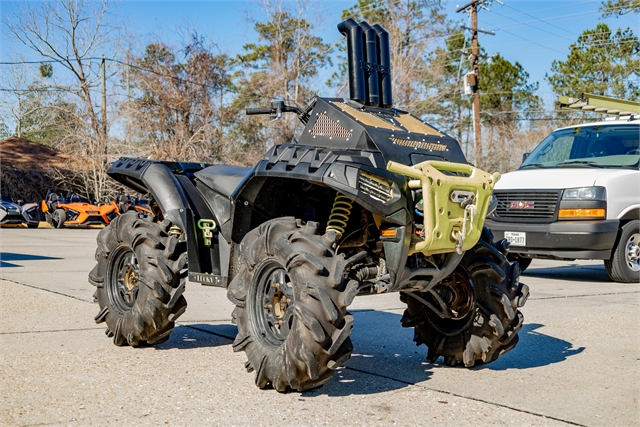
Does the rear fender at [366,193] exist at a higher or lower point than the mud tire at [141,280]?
higher

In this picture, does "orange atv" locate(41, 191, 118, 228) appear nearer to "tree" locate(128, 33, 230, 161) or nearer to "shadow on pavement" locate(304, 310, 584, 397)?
"tree" locate(128, 33, 230, 161)

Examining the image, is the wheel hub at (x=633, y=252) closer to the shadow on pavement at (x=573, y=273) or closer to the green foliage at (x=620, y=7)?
the shadow on pavement at (x=573, y=273)

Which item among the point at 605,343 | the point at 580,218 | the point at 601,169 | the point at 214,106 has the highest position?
the point at 214,106

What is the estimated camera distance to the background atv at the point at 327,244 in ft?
15.1

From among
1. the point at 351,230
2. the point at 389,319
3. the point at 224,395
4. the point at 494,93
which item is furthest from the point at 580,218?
the point at 494,93

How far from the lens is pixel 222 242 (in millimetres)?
6129

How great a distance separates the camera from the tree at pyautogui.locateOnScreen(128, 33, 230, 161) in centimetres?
3581

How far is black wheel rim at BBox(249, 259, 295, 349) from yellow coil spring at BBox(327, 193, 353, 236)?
19.2 inches

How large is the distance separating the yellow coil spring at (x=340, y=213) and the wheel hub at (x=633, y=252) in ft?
25.5

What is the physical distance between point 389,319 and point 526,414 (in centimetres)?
354

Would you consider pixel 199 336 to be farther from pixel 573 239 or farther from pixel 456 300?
pixel 573 239

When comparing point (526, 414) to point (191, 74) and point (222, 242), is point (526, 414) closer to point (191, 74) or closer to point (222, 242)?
point (222, 242)

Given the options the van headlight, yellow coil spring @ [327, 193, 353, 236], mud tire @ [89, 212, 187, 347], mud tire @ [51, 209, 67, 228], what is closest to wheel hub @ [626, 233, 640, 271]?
the van headlight

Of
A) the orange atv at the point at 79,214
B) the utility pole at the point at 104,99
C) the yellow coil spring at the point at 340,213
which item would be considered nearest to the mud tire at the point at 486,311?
the yellow coil spring at the point at 340,213
